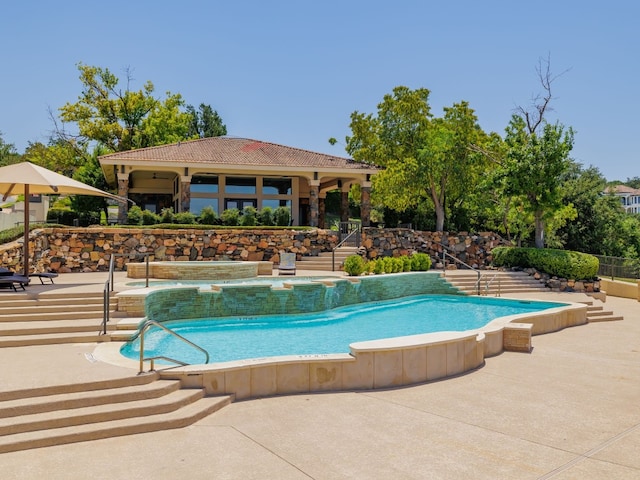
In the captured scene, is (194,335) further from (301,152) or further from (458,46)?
(301,152)

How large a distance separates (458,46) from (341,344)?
14.2 meters

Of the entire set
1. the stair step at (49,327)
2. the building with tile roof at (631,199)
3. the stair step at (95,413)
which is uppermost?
the building with tile roof at (631,199)

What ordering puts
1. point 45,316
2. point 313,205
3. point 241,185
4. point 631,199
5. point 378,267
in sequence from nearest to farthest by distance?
point 45,316 < point 378,267 < point 313,205 < point 241,185 < point 631,199

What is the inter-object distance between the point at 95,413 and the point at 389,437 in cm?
322

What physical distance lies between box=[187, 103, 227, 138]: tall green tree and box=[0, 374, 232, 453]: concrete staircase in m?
52.9

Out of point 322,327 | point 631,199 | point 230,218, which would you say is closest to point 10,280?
point 322,327

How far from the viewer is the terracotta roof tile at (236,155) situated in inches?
967

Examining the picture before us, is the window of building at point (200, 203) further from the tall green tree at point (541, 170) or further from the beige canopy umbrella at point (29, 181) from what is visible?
the tall green tree at point (541, 170)

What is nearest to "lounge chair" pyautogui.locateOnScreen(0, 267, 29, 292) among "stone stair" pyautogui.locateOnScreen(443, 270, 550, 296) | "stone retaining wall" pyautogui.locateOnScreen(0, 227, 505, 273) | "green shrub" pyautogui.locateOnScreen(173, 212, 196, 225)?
"stone retaining wall" pyautogui.locateOnScreen(0, 227, 505, 273)

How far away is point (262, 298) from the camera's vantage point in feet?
45.8

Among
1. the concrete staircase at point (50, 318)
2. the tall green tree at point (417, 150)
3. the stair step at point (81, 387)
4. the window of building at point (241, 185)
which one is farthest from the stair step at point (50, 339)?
the tall green tree at point (417, 150)

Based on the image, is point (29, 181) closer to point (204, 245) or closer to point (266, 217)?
point (204, 245)

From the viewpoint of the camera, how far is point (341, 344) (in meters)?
10.7

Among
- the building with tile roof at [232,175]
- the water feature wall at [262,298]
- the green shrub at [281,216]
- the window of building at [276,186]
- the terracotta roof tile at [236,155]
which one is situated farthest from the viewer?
the window of building at [276,186]
